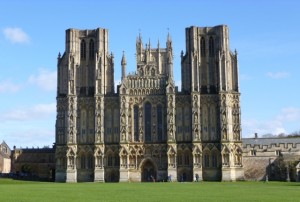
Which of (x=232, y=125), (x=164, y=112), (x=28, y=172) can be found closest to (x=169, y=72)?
(x=164, y=112)

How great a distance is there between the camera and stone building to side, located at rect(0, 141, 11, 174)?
123 meters

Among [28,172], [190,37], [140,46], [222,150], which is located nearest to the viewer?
[222,150]

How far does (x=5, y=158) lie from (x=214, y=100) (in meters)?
56.6

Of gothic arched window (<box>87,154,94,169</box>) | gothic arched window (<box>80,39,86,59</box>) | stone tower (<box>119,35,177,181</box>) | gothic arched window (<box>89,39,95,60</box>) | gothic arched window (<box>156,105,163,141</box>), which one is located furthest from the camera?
gothic arched window (<box>80,39,86,59</box>)

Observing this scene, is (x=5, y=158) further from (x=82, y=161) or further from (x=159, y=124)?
(x=159, y=124)

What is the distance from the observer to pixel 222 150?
295 ft

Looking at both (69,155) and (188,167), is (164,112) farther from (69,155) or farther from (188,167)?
(69,155)

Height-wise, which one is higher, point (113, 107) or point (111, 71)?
point (111, 71)

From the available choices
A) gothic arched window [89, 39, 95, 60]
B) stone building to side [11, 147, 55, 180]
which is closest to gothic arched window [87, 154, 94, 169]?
gothic arched window [89, 39, 95, 60]

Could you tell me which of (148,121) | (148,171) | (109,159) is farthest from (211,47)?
(109,159)

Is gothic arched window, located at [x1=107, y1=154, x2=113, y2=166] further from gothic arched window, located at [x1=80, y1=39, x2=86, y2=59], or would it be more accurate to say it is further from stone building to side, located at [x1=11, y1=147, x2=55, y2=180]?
stone building to side, located at [x1=11, y1=147, x2=55, y2=180]

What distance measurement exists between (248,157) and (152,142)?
17505 millimetres

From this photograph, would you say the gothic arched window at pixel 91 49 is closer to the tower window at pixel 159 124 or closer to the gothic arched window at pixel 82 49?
the gothic arched window at pixel 82 49

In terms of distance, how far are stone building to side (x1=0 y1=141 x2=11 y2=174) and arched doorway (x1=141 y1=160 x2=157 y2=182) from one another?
41970 millimetres
